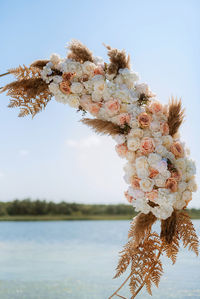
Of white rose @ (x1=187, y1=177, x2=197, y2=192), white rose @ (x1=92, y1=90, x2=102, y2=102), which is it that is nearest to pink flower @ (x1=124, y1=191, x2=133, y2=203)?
white rose @ (x1=187, y1=177, x2=197, y2=192)

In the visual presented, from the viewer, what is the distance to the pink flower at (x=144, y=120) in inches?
106

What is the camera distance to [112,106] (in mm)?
2775

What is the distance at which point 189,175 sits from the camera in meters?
2.67

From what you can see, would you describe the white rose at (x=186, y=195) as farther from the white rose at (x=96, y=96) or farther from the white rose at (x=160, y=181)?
the white rose at (x=96, y=96)

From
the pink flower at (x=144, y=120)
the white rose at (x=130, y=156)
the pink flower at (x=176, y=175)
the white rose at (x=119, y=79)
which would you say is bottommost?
the pink flower at (x=176, y=175)

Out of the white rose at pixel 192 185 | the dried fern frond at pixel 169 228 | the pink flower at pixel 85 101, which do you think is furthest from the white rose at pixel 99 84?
the dried fern frond at pixel 169 228

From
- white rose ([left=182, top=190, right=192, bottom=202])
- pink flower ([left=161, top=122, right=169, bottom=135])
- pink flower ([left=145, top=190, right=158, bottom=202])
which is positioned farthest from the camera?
pink flower ([left=161, top=122, right=169, bottom=135])

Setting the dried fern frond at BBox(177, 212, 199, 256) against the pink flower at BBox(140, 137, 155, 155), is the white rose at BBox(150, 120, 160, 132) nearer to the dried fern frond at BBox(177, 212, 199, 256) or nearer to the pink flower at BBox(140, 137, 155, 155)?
the pink flower at BBox(140, 137, 155, 155)

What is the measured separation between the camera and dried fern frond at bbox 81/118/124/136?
9.00 feet

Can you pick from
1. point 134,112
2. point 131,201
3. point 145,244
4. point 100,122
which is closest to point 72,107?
point 100,122

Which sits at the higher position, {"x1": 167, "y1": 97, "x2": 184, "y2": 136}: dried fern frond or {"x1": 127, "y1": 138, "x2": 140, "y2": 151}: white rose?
{"x1": 167, "y1": 97, "x2": 184, "y2": 136}: dried fern frond

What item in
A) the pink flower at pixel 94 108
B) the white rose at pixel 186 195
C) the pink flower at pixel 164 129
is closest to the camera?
the white rose at pixel 186 195

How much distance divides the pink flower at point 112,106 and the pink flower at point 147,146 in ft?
1.16

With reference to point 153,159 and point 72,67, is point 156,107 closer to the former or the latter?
point 153,159
